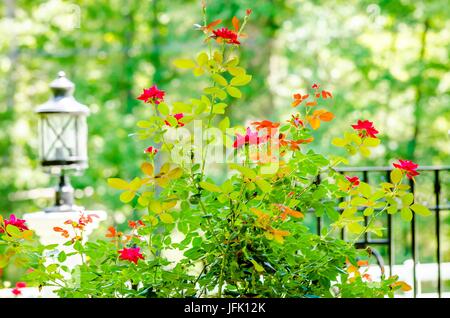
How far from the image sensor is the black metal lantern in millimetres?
3764

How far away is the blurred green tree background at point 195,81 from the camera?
26.9ft

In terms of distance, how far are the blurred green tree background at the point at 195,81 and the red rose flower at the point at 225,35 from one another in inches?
250

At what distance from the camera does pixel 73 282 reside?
185 cm

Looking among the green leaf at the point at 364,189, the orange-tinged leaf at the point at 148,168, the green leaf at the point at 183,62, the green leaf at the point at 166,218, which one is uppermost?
the green leaf at the point at 183,62

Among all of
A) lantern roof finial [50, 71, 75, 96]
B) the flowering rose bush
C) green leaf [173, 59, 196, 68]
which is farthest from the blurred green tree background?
green leaf [173, 59, 196, 68]

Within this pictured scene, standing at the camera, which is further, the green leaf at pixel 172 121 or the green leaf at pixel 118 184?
the green leaf at pixel 172 121

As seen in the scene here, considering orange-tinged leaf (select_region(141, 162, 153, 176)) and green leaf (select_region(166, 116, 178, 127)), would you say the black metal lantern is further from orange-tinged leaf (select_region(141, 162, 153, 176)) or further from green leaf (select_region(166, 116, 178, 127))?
orange-tinged leaf (select_region(141, 162, 153, 176))

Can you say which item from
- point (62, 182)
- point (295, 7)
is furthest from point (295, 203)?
point (295, 7)

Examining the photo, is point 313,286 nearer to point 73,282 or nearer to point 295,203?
point 295,203

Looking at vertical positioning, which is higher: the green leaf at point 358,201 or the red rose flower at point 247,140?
the red rose flower at point 247,140

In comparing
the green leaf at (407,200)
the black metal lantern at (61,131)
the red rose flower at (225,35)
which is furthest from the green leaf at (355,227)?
the black metal lantern at (61,131)

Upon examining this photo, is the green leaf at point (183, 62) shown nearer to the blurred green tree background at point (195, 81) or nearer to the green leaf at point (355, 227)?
the green leaf at point (355, 227)

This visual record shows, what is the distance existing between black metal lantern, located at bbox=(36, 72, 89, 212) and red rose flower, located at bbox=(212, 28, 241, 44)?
223 cm
